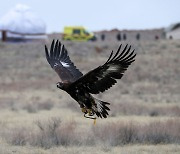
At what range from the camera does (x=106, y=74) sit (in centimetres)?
1230

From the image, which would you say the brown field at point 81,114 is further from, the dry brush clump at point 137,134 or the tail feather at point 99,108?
the tail feather at point 99,108

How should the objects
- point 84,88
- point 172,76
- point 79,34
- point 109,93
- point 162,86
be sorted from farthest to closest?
1. point 79,34
2. point 172,76
3. point 162,86
4. point 109,93
5. point 84,88

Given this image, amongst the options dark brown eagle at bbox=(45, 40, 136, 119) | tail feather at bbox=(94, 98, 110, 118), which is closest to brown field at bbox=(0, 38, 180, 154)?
tail feather at bbox=(94, 98, 110, 118)

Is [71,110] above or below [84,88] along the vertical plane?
below

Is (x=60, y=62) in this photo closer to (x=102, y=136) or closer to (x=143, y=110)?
(x=102, y=136)

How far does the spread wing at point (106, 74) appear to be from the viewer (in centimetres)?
1207

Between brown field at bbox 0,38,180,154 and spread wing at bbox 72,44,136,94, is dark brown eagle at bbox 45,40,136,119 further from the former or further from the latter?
brown field at bbox 0,38,180,154

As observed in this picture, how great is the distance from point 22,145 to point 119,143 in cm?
198

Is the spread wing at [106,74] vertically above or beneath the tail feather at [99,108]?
above

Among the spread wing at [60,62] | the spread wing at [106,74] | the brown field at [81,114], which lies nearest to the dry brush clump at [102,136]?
the brown field at [81,114]

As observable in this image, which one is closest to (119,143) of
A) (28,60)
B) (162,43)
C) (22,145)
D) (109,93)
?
(22,145)

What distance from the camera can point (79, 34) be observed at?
2415 inches

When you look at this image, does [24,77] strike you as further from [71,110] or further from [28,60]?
[71,110]

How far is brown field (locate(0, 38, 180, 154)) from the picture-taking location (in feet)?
47.5
